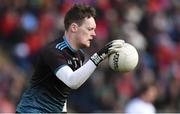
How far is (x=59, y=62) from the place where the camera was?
6672mm

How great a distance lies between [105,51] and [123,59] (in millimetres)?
306

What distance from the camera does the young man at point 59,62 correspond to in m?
6.78

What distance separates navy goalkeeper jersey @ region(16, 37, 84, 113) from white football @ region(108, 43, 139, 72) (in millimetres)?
387

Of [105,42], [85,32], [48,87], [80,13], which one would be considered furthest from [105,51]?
[105,42]

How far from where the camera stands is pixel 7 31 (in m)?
15.2

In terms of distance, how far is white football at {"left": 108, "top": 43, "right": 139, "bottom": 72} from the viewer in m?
6.75

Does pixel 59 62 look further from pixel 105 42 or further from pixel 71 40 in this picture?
pixel 105 42

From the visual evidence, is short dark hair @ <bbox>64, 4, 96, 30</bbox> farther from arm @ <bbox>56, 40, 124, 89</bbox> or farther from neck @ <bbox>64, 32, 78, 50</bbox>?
arm @ <bbox>56, 40, 124, 89</bbox>

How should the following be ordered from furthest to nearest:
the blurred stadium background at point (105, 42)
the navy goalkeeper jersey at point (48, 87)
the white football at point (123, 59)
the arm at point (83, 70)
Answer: the blurred stadium background at point (105, 42) → the navy goalkeeper jersey at point (48, 87) → the white football at point (123, 59) → the arm at point (83, 70)

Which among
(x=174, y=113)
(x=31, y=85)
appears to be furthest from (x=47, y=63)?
(x=174, y=113)

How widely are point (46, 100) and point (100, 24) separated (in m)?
8.95

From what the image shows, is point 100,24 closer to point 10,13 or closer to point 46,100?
point 10,13

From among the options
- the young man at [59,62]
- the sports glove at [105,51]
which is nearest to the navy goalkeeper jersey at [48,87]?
the young man at [59,62]

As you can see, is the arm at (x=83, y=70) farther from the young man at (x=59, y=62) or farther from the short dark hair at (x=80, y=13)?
the short dark hair at (x=80, y=13)
